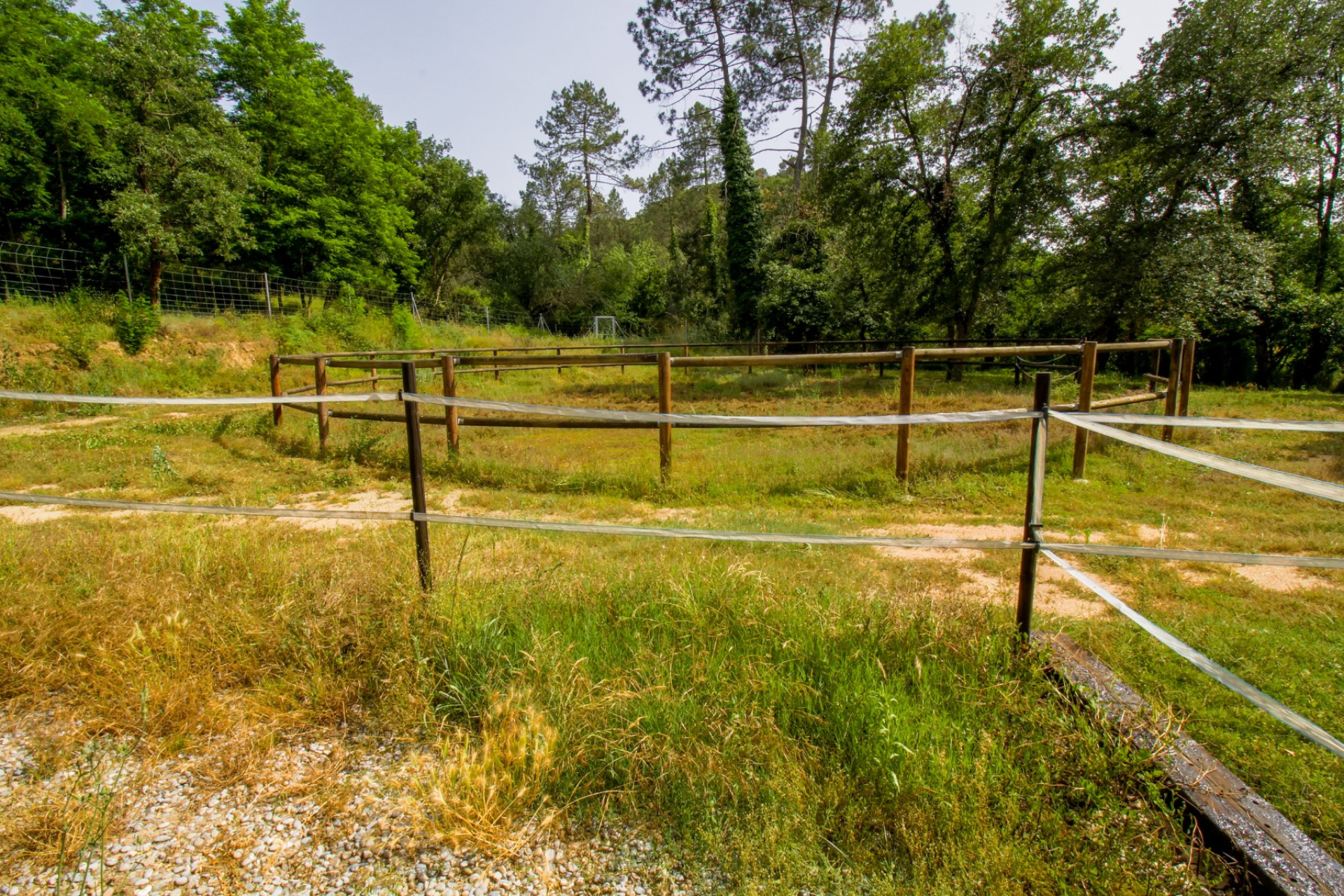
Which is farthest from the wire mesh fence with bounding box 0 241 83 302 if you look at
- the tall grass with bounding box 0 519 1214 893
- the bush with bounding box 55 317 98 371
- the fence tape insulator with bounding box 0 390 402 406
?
the tall grass with bounding box 0 519 1214 893

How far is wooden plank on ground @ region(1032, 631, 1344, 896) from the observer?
153 cm

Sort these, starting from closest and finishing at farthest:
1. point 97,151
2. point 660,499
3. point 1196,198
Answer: point 660,499, point 1196,198, point 97,151

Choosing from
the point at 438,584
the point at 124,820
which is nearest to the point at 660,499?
the point at 438,584

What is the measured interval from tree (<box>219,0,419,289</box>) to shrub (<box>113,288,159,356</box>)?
9.37m

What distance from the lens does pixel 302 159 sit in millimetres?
27047

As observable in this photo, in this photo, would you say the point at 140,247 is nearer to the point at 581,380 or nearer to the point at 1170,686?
the point at 581,380

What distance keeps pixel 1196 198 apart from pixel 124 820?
2308 centimetres

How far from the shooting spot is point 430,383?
15.7 metres

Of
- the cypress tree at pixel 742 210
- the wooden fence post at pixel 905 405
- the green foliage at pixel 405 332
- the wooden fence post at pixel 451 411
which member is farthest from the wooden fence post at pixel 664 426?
the green foliage at pixel 405 332

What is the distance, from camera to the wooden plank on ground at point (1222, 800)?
5.03 ft

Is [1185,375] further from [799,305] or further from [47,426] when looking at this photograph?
[47,426]

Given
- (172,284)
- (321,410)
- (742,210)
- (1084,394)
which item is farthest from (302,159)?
(1084,394)

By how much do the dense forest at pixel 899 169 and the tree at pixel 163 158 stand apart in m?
0.07

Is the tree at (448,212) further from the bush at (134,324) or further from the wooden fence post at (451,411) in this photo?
the wooden fence post at (451,411)
